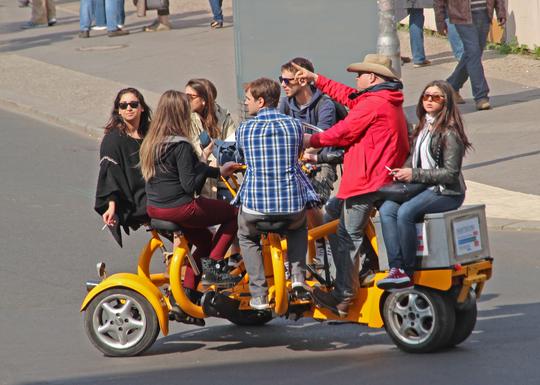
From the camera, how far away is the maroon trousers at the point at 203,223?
8.30 m

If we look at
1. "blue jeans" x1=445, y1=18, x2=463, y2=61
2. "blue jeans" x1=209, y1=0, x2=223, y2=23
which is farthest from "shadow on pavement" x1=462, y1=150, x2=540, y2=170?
"blue jeans" x1=209, y1=0, x2=223, y2=23

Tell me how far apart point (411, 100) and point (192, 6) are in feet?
37.5

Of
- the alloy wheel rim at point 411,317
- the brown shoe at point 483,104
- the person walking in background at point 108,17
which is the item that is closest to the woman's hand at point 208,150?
Result: the alloy wheel rim at point 411,317

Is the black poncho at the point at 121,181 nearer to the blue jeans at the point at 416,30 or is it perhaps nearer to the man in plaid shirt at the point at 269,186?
the man in plaid shirt at the point at 269,186

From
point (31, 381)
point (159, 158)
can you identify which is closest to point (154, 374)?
point (31, 381)

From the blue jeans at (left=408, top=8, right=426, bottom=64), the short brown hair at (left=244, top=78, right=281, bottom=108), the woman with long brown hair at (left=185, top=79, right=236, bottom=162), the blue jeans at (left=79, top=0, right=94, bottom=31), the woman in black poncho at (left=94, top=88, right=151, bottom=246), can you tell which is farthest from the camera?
the blue jeans at (left=79, top=0, right=94, bottom=31)

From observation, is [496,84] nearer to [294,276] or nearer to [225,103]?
[225,103]

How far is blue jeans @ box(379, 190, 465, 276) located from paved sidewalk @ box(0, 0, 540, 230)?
3993 millimetres

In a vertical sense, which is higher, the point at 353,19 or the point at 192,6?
the point at 192,6

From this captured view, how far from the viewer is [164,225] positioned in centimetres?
834

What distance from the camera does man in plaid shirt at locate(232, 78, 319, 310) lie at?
7965 millimetres

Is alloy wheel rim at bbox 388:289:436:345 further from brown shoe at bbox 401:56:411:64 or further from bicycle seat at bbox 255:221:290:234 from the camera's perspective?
brown shoe at bbox 401:56:411:64

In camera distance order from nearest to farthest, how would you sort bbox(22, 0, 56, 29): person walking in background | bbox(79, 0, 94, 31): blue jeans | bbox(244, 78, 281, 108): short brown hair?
1. bbox(244, 78, 281, 108): short brown hair
2. bbox(79, 0, 94, 31): blue jeans
3. bbox(22, 0, 56, 29): person walking in background

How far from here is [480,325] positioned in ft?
29.2
